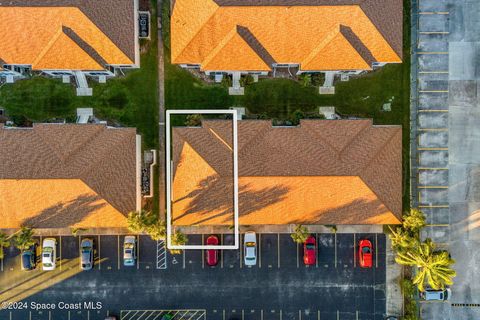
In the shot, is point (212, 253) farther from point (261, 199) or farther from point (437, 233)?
point (437, 233)

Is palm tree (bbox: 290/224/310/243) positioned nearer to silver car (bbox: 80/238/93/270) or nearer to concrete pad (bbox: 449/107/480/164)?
concrete pad (bbox: 449/107/480/164)

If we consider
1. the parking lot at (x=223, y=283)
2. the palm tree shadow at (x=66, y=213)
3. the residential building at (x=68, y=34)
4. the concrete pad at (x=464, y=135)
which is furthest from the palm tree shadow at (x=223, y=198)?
the concrete pad at (x=464, y=135)

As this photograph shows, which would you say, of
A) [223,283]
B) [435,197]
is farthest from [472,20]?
[223,283]

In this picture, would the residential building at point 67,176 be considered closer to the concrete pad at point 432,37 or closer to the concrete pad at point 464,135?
the concrete pad at point 432,37

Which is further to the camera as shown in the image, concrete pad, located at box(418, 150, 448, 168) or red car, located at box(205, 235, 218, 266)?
concrete pad, located at box(418, 150, 448, 168)

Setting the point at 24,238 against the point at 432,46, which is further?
the point at 432,46

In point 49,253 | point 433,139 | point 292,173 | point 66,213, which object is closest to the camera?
point 292,173

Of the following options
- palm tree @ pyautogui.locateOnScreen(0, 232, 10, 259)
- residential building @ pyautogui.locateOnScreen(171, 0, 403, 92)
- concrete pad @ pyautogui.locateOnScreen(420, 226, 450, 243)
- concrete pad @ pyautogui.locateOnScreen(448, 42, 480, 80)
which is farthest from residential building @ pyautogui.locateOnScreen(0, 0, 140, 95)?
concrete pad @ pyautogui.locateOnScreen(420, 226, 450, 243)

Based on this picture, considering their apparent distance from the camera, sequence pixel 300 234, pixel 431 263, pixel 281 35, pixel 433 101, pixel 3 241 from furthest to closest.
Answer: pixel 433 101, pixel 300 234, pixel 3 241, pixel 281 35, pixel 431 263
